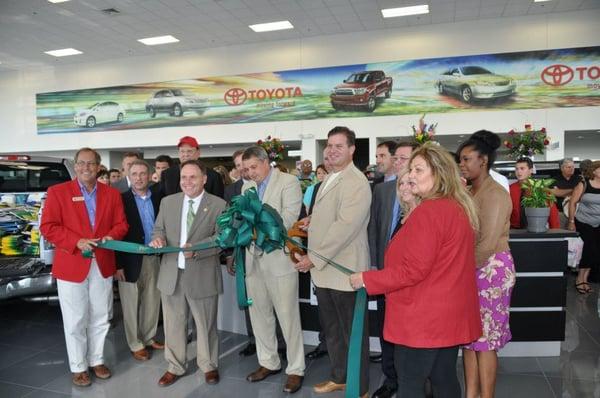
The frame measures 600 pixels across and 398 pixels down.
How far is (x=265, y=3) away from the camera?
10.8 meters

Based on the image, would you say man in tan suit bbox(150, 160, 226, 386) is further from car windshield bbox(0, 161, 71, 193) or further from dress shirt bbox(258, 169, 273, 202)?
car windshield bbox(0, 161, 71, 193)

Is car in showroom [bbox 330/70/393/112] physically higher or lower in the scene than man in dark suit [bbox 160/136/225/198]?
higher

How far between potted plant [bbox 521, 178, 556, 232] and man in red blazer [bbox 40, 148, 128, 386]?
3347 millimetres

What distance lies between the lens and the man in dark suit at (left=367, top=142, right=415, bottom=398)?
292cm

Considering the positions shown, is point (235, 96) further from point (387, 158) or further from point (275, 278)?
point (275, 278)

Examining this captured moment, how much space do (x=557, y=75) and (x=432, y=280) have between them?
12243mm

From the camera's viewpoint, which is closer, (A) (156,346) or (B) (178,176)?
(A) (156,346)

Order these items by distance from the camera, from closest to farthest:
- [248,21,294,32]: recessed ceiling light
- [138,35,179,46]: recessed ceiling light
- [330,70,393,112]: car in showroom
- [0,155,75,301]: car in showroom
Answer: [0,155,75,301]: car in showroom → [248,21,294,32]: recessed ceiling light → [330,70,393,112]: car in showroom → [138,35,179,46]: recessed ceiling light

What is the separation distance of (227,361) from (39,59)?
51.7 feet

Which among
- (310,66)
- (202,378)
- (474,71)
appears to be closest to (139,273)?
(202,378)

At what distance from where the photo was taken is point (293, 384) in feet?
10.0

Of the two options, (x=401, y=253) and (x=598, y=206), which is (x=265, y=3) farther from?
(x=401, y=253)

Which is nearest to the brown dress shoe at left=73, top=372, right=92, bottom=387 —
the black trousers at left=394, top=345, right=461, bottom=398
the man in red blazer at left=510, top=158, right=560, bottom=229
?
the black trousers at left=394, top=345, right=461, bottom=398

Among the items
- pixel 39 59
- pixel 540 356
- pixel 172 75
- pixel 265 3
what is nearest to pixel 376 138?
pixel 265 3
